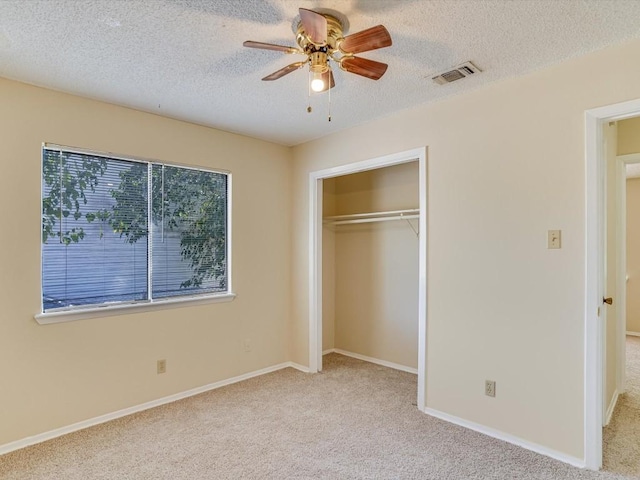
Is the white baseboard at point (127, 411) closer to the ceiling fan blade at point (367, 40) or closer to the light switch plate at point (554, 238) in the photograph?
the light switch plate at point (554, 238)

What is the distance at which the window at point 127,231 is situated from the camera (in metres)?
2.77

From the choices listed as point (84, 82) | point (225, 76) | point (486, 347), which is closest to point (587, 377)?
point (486, 347)

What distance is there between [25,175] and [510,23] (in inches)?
124

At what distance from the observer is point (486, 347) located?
8.87 feet

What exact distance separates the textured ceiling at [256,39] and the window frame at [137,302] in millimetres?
435

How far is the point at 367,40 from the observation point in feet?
5.64

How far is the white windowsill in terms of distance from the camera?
2.69m

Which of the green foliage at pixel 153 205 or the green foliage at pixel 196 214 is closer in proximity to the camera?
the green foliage at pixel 153 205

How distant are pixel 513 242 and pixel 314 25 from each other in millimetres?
1907

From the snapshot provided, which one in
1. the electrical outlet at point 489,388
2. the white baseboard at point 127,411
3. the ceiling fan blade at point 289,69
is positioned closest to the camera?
the ceiling fan blade at point 289,69

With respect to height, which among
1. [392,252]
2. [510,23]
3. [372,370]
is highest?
[510,23]

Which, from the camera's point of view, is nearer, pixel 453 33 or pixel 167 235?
pixel 453 33

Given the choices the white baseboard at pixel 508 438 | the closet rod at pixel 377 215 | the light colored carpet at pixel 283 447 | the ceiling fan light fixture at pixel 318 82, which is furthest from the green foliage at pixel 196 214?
the white baseboard at pixel 508 438

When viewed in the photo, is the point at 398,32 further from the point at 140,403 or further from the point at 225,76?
the point at 140,403
